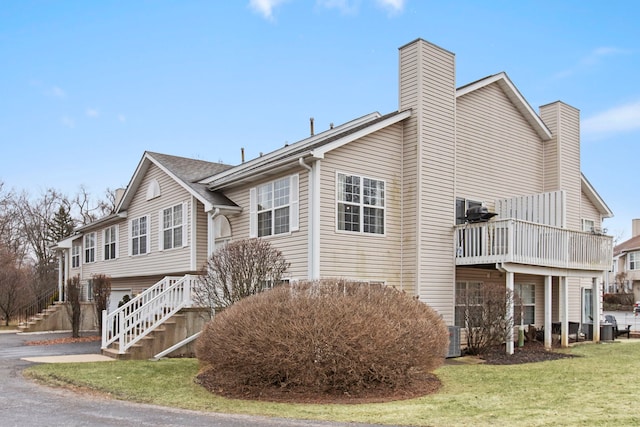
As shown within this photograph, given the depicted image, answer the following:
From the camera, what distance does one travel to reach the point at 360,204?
15.5 m

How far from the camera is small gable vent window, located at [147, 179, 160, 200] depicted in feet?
70.8

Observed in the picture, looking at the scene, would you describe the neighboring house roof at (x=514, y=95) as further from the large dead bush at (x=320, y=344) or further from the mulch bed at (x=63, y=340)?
the mulch bed at (x=63, y=340)

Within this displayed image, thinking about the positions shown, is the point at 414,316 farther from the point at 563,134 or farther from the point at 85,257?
the point at 85,257

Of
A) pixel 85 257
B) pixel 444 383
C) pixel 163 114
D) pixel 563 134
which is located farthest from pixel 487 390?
pixel 85 257

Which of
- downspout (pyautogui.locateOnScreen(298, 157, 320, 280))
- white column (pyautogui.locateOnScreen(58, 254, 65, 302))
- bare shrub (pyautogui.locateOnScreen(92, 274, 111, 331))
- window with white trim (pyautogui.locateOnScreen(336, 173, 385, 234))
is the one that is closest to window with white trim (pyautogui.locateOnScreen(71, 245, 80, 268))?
white column (pyautogui.locateOnScreen(58, 254, 65, 302))

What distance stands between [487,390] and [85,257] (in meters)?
23.7

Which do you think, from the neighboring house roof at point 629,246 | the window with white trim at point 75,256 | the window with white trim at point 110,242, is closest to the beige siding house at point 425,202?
the window with white trim at point 110,242

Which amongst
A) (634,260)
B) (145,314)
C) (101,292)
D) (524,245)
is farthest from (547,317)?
(634,260)

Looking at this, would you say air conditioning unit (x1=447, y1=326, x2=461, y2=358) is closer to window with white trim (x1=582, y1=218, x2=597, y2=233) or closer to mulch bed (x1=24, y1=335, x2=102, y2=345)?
window with white trim (x1=582, y1=218, x2=597, y2=233)

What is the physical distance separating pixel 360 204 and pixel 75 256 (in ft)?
67.5

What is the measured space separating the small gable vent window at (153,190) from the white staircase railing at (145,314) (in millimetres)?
6219

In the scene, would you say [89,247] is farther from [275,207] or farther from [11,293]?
[275,207]

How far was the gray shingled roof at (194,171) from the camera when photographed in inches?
711

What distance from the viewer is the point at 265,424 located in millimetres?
7359
